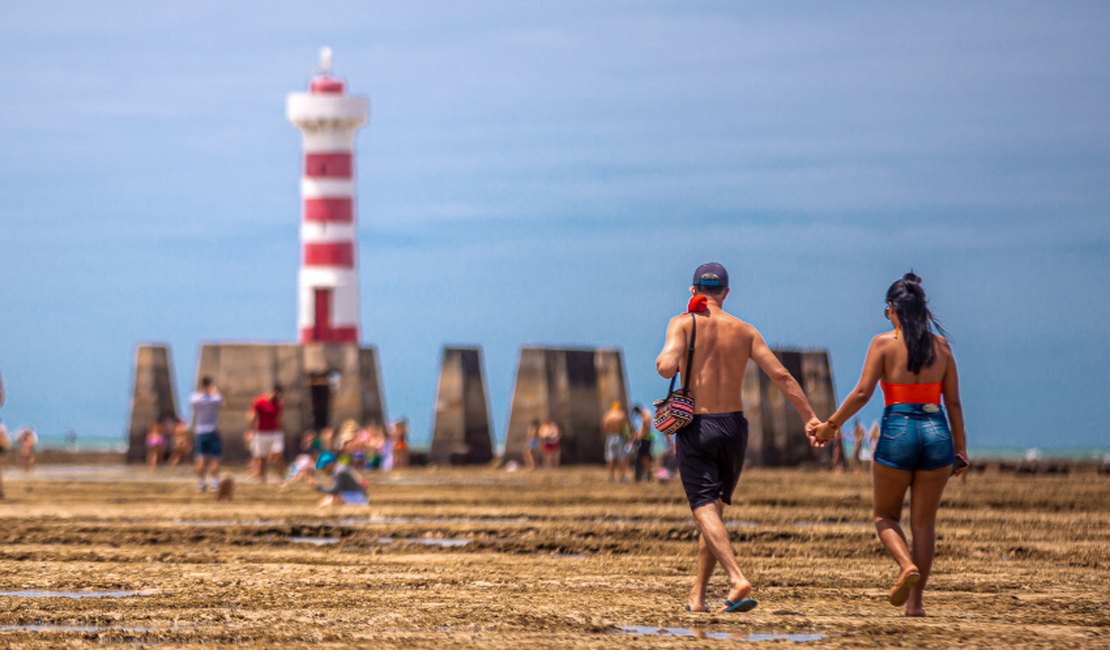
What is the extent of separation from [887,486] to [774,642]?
1.51 metres

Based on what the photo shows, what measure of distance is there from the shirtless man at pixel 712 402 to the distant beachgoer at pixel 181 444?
2993cm

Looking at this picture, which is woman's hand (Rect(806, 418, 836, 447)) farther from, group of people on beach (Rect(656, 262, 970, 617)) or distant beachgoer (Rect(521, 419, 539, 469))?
distant beachgoer (Rect(521, 419, 539, 469))

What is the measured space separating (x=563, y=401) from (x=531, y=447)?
1.60 m

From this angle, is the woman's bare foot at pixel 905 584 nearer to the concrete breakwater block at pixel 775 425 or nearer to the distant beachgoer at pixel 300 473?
the distant beachgoer at pixel 300 473

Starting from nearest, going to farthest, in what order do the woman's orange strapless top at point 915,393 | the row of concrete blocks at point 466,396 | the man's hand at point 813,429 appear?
1. the woman's orange strapless top at point 915,393
2. the man's hand at point 813,429
3. the row of concrete blocks at point 466,396

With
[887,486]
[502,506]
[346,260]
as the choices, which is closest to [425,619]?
[887,486]

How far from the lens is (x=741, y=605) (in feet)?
29.5

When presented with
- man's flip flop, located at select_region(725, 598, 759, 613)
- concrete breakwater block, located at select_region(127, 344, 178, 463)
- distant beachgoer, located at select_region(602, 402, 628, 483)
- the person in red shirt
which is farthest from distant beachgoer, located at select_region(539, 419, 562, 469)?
man's flip flop, located at select_region(725, 598, 759, 613)

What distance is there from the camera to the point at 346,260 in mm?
51094

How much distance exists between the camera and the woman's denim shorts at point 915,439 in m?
9.19

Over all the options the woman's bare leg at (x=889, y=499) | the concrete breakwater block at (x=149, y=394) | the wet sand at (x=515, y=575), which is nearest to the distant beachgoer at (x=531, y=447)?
the concrete breakwater block at (x=149, y=394)

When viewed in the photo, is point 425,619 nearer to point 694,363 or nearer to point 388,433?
point 694,363

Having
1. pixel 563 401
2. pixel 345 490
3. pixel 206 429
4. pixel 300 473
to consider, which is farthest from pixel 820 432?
pixel 563 401

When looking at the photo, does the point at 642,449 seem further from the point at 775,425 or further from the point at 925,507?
the point at 925,507
